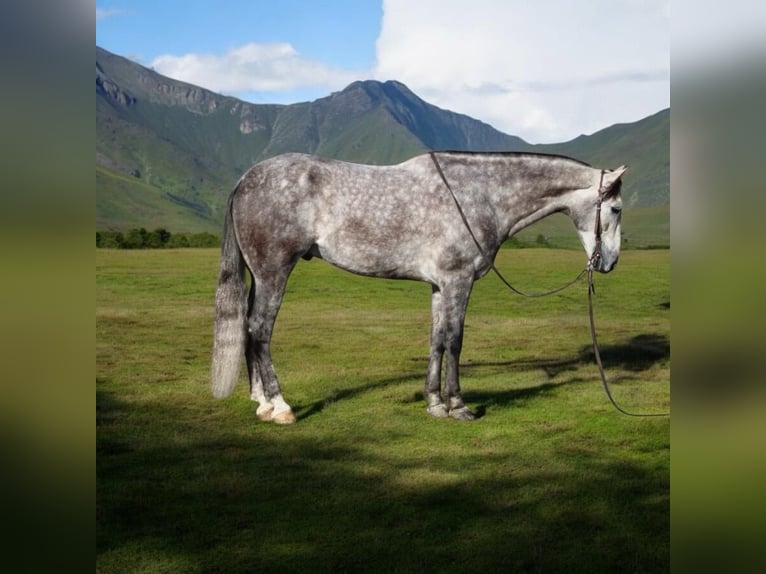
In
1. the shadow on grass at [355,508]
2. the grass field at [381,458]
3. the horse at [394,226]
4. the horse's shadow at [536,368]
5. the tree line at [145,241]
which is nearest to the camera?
the shadow on grass at [355,508]

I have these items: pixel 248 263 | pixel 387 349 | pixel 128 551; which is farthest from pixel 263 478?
pixel 387 349

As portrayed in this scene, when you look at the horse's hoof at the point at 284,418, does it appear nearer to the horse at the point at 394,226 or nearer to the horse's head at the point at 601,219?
the horse at the point at 394,226

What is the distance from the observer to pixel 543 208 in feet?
27.9

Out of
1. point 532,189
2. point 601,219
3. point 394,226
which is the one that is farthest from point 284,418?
point 601,219

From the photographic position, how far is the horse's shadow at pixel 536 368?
30.4ft

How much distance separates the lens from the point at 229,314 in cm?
823

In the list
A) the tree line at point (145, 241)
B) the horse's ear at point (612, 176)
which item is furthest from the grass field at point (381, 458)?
the tree line at point (145, 241)

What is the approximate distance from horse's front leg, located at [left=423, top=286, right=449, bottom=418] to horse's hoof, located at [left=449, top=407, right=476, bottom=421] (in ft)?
0.30

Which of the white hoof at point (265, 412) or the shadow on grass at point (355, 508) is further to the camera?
the white hoof at point (265, 412)

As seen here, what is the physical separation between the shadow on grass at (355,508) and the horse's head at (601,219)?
2.32 metres

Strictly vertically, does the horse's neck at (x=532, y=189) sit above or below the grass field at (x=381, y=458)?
above

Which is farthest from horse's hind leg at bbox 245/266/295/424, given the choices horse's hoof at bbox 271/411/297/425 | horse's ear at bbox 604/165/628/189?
horse's ear at bbox 604/165/628/189

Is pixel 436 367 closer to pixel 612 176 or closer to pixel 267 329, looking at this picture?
pixel 267 329
